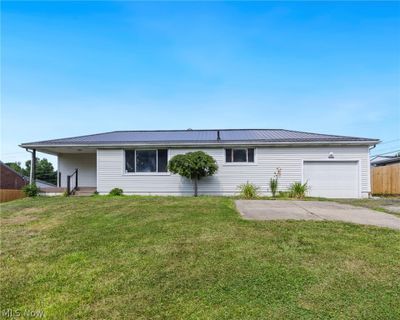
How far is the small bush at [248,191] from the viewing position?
12.7 metres

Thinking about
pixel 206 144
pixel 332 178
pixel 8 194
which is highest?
pixel 206 144

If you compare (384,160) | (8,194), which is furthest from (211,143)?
(384,160)

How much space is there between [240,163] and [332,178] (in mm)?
4535

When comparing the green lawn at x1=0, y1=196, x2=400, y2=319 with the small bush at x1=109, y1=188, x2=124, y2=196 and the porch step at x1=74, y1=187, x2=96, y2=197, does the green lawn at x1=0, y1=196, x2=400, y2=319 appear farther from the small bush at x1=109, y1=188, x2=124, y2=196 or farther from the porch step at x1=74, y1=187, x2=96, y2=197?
the porch step at x1=74, y1=187, x2=96, y2=197

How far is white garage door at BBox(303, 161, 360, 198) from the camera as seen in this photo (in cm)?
1367

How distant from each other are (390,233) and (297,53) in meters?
10.1

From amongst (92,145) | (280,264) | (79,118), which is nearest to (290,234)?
(280,264)

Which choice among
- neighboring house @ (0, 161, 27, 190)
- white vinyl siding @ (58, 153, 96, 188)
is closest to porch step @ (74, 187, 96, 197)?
white vinyl siding @ (58, 153, 96, 188)

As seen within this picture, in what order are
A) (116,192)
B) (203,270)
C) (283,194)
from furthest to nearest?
(116,192) < (283,194) < (203,270)

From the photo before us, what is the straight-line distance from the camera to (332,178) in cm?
1380

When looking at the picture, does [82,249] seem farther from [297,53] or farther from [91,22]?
[297,53]

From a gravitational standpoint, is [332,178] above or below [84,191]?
above

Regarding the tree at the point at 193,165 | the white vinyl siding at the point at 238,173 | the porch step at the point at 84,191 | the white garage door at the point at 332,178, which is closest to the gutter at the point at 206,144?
the white vinyl siding at the point at 238,173

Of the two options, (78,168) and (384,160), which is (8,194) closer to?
(78,168)
